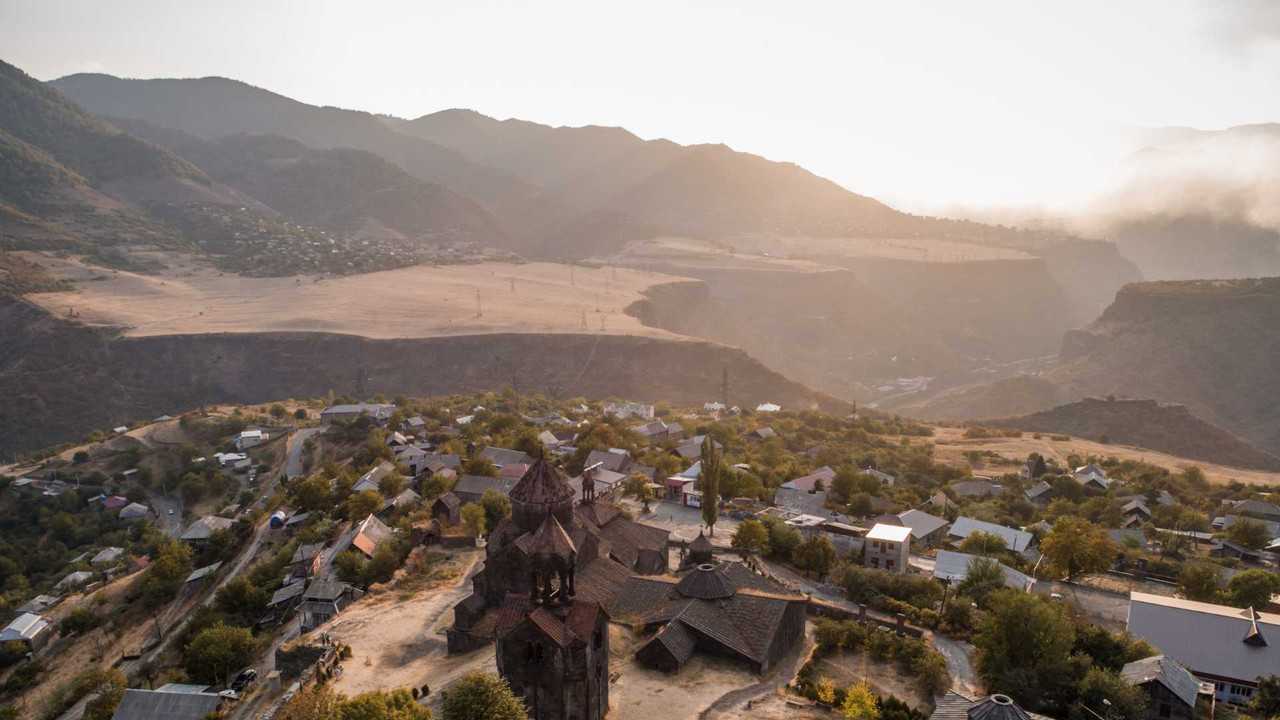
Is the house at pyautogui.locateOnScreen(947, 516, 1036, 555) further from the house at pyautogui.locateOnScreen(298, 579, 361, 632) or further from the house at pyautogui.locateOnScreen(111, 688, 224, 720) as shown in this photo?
the house at pyautogui.locateOnScreen(111, 688, 224, 720)

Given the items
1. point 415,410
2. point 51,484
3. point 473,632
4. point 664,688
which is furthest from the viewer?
point 415,410

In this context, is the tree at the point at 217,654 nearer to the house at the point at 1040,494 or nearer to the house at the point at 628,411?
the house at the point at 628,411

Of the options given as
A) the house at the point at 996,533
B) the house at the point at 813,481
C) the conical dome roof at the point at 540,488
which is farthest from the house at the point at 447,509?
the house at the point at 996,533

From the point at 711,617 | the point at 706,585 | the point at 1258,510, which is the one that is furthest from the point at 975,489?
the point at 711,617

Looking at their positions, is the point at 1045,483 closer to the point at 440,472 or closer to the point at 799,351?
the point at 440,472

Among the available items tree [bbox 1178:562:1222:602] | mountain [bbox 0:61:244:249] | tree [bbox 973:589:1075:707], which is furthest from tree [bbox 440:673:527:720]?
mountain [bbox 0:61:244:249]

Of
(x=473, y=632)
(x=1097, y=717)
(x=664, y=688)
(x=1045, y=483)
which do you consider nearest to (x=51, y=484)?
(x=473, y=632)
